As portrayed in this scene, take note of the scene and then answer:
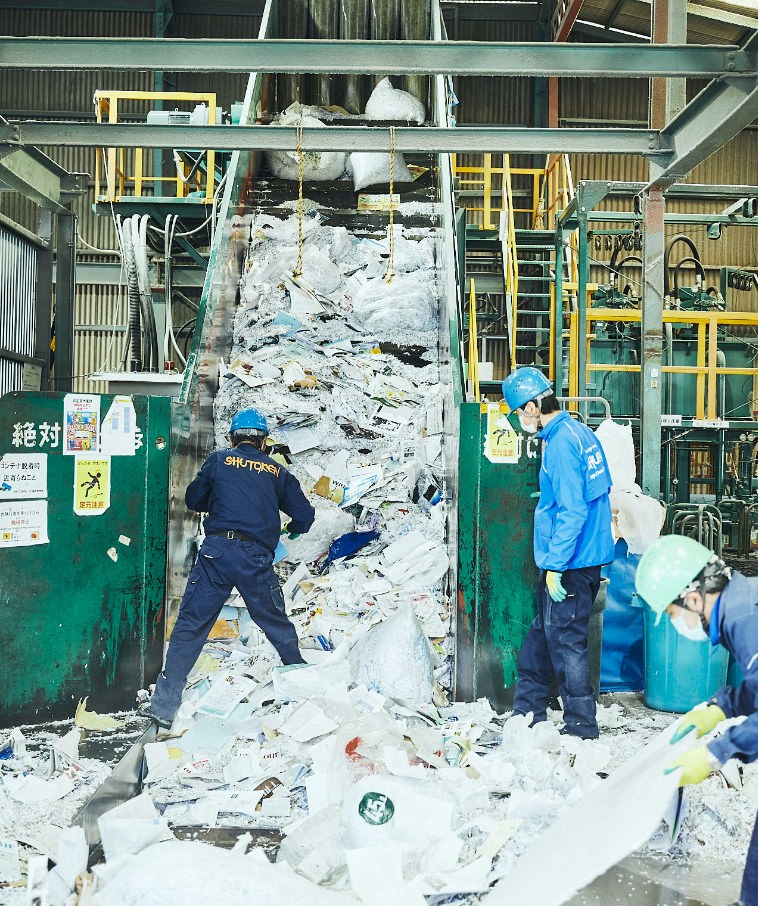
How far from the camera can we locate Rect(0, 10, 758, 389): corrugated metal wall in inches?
652

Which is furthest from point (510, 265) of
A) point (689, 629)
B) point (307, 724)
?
point (689, 629)

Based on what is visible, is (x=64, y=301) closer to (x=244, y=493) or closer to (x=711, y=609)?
(x=244, y=493)

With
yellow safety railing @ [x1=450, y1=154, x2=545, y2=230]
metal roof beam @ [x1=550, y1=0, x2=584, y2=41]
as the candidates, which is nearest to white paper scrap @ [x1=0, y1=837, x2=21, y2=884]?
yellow safety railing @ [x1=450, y1=154, x2=545, y2=230]

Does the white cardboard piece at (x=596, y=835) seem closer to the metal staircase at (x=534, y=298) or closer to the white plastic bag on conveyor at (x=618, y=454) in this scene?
the white plastic bag on conveyor at (x=618, y=454)

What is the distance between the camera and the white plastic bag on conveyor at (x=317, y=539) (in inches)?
235

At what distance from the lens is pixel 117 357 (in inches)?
622

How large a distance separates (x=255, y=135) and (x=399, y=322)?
2.45 meters

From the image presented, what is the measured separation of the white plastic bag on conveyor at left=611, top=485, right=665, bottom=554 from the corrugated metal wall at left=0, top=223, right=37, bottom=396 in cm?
380

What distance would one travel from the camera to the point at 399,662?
4680 millimetres

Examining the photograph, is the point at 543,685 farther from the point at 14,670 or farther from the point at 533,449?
the point at 14,670

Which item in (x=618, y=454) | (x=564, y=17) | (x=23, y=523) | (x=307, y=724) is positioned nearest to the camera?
(x=307, y=724)

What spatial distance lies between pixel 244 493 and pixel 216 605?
2.03ft

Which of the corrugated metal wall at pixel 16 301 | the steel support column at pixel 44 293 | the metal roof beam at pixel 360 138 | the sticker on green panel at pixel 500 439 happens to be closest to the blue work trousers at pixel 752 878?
the sticker on green panel at pixel 500 439

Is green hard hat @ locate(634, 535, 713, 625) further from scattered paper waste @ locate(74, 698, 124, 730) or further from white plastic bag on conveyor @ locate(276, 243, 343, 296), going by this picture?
white plastic bag on conveyor @ locate(276, 243, 343, 296)
